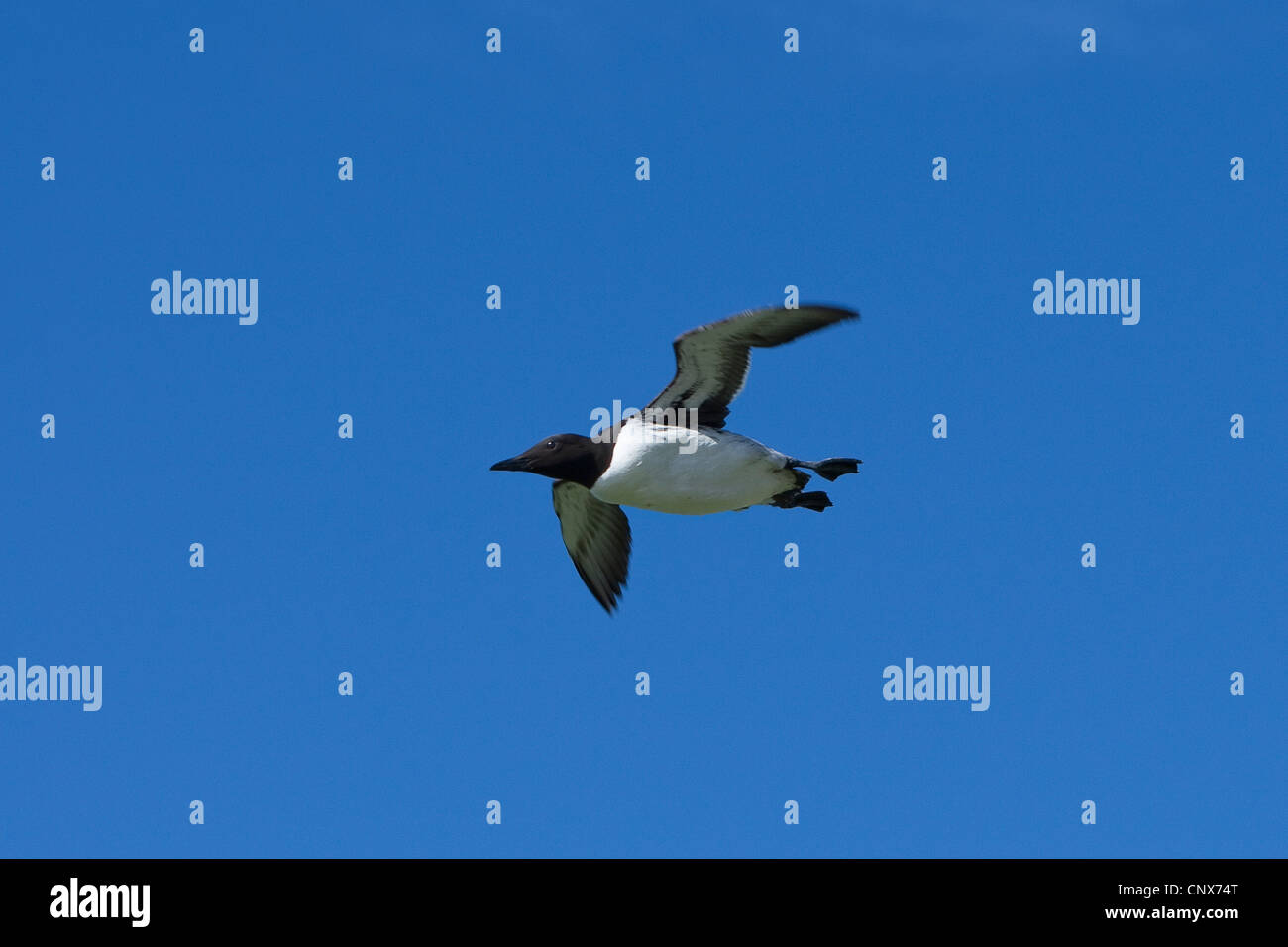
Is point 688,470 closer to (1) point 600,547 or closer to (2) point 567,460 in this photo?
(2) point 567,460

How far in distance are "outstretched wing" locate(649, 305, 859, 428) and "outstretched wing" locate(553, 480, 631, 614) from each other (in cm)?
268

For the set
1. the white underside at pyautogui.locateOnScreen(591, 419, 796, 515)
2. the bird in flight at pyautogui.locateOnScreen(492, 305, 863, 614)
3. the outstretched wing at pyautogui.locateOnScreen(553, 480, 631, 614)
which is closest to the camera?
the bird in flight at pyautogui.locateOnScreen(492, 305, 863, 614)

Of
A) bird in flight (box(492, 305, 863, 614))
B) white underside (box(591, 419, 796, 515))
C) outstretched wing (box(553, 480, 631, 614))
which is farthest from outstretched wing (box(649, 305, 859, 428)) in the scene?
outstretched wing (box(553, 480, 631, 614))

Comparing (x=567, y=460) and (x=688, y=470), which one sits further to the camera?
(x=567, y=460)

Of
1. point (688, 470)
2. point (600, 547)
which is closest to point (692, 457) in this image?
point (688, 470)

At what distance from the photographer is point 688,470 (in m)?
20.2

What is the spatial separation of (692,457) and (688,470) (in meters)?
0.17

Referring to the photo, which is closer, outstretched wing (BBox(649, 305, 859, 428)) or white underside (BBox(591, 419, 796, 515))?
outstretched wing (BBox(649, 305, 859, 428))

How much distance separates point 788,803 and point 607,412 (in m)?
7.00

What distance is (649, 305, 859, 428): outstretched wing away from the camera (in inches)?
730

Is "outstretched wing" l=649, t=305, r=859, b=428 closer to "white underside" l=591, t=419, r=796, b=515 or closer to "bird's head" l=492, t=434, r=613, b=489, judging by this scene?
"white underside" l=591, t=419, r=796, b=515

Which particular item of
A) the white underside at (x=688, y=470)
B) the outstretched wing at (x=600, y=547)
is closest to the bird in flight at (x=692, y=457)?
the white underside at (x=688, y=470)

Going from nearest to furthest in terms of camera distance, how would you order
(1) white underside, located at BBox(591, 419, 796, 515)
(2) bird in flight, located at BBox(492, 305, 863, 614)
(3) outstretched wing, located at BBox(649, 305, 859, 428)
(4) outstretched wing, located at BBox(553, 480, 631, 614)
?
(3) outstretched wing, located at BBox(649, 305, 859, 428), (2) bird in flight, located at BBox(492, 305, 863, 614), (1) white underside, located at BBox(591, 419, 796, 515), (4) outstretched wing, located at BBox(553, 480, 631, 614)
